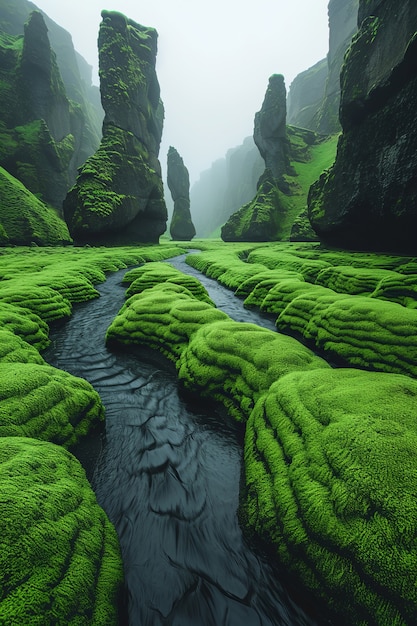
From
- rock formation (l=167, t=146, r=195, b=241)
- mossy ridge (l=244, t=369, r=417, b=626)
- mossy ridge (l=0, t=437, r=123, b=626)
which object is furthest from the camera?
rock formation (l=167, t=146, r=195, b=241)

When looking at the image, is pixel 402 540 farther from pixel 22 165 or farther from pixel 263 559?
pixel 22 165

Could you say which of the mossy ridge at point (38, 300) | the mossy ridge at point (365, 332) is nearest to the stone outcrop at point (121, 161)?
the mossy ridge at point (38, 300)

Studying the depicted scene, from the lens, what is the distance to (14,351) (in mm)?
6520

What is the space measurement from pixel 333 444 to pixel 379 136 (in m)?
26.6

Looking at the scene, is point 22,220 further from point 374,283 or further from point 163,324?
point 374,283

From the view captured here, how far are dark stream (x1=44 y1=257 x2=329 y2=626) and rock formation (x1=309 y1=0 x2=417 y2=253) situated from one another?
21.8 meters

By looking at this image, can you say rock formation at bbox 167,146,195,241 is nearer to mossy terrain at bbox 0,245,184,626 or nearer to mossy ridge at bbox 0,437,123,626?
mossy terrain at bbox 0,245,184,626

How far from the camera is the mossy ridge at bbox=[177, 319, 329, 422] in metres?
5.96

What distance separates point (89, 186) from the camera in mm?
38750

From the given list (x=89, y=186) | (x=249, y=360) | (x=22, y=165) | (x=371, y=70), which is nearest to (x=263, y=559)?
(x=249, y=360)

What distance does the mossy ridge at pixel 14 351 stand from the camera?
625cm

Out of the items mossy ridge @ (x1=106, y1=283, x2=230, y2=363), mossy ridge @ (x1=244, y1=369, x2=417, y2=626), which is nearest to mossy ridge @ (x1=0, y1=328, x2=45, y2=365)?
mossy ridge @ (x1=106, y1=283, x2=230, y2=363)

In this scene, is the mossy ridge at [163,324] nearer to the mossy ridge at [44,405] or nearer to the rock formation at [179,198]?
the mossy ridge at [44,405]

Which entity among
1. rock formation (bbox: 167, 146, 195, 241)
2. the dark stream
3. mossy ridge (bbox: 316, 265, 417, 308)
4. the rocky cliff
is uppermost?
the rocky cliff
